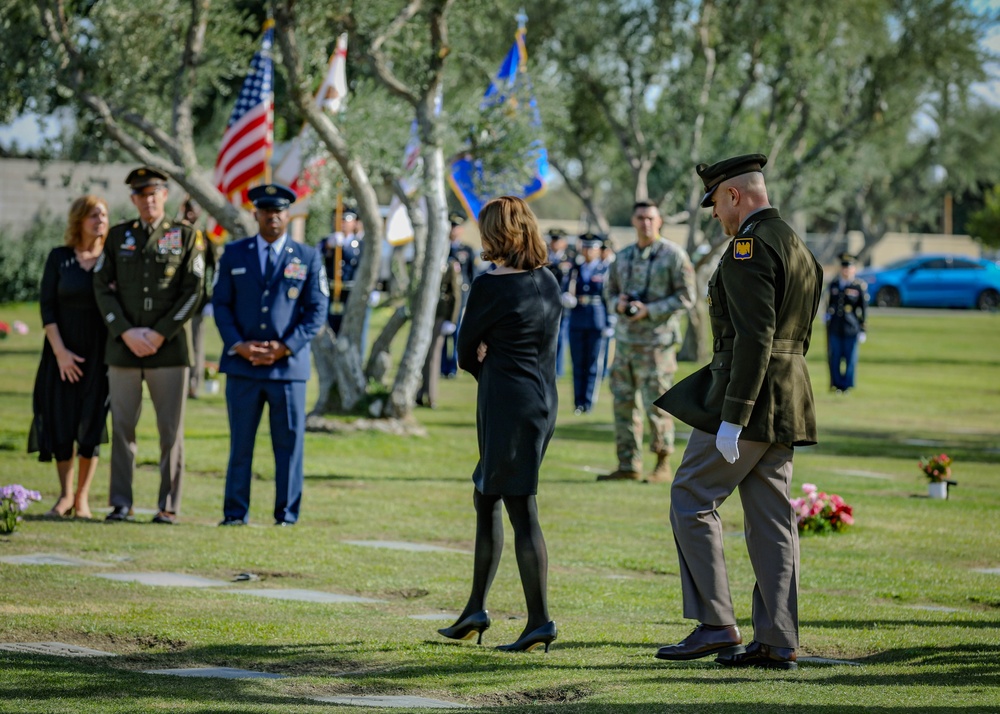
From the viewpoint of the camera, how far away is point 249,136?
55.4 ft

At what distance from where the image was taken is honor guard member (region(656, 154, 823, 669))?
563cm

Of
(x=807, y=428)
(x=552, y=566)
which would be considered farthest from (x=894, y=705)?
(x=552, y=566)

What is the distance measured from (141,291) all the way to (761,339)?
5.03 metres

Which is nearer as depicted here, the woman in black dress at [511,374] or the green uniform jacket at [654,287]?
the woman in black dress at [511,374]

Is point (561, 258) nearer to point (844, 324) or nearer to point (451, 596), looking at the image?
point (844, 324)

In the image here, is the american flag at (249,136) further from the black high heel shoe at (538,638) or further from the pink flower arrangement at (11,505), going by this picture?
the black high heel shoe at (538,638)

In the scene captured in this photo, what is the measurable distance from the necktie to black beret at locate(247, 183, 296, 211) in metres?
0.28

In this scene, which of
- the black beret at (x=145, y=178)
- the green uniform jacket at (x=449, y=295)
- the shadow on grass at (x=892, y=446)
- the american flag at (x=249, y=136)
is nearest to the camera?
the black beret at (x=145, y=178)

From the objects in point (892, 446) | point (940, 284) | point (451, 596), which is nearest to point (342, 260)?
point (892, 446)

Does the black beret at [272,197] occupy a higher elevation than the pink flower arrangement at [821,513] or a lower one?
higher

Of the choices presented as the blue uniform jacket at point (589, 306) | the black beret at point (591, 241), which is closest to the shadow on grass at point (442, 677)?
the blue uniform jacket at point (589, 306)

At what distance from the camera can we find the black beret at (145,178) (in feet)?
30.5

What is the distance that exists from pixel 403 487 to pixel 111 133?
461 centimetres

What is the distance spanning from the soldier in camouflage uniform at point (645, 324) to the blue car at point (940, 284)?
37.4 meters
